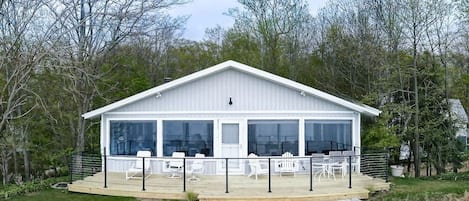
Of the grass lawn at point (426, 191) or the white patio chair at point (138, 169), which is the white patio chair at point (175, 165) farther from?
the grass lawn at point (426, 191)

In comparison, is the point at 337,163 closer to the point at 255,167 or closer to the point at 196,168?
the point at 255,167

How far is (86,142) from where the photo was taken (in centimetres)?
2034

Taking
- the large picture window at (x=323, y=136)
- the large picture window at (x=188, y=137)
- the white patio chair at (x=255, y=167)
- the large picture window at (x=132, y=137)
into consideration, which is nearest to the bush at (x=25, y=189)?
the large picture window at (x=132, y=137)

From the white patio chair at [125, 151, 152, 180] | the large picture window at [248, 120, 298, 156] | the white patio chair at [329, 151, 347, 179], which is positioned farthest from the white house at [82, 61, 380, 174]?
the white patio chair at [329, 151, 347, 179]

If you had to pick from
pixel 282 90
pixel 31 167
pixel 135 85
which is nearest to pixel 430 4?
pixel 282 90

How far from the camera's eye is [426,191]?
1186 cm

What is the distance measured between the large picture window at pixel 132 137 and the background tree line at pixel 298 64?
1.67 meters

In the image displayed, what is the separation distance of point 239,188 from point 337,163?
9.95 ft

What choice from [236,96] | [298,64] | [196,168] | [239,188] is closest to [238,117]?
[236,96]

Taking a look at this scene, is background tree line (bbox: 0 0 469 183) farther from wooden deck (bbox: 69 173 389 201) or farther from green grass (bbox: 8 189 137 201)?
wooden deck (bbox: 69 173 389 201)

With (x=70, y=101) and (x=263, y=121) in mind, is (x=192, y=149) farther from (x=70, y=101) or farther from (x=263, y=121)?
(x=70, y=101)

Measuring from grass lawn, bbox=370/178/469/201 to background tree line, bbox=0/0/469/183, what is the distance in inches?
137

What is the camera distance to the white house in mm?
14359

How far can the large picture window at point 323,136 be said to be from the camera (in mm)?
14469
